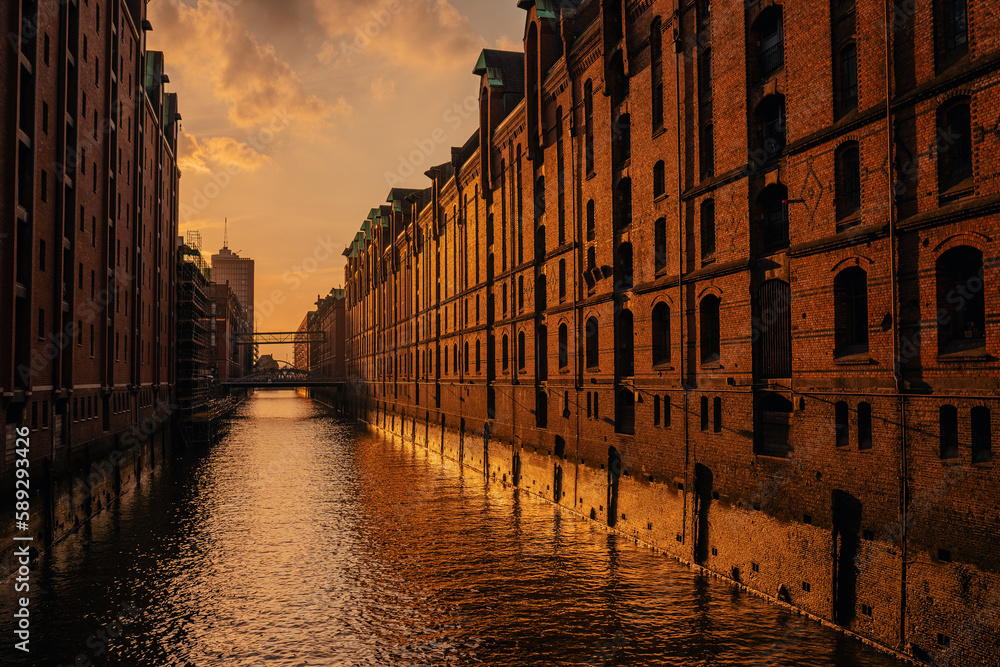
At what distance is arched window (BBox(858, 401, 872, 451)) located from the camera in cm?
1409

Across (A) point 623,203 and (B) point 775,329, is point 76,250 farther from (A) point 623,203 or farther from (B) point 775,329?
(B) point 775,329

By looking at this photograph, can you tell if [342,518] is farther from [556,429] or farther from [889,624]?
[889,624]

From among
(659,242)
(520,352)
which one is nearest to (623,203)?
(659,242)

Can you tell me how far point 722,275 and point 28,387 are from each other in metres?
18.7

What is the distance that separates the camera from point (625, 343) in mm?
24484

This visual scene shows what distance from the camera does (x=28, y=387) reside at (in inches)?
794

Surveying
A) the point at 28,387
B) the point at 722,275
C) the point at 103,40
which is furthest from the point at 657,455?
the point at 103,40

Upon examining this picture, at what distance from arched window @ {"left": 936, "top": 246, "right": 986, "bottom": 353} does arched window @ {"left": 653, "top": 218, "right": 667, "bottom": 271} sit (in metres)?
9.68

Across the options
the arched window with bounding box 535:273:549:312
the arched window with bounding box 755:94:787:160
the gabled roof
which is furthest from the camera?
the gabled roof

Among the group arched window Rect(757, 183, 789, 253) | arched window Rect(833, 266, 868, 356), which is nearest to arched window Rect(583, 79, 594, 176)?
arched window Rect(757, 183, 789, 253)

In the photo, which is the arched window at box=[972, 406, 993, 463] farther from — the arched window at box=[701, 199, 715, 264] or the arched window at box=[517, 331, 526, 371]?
the arched window at box=[517, 331, 526, 371]

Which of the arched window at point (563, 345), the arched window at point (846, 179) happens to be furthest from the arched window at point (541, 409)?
the arched window at point (846, 179)

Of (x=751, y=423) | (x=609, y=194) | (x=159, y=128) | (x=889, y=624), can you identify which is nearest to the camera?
(x=889, y=624)

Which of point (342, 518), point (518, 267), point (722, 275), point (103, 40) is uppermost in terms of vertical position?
point (103, 40)
